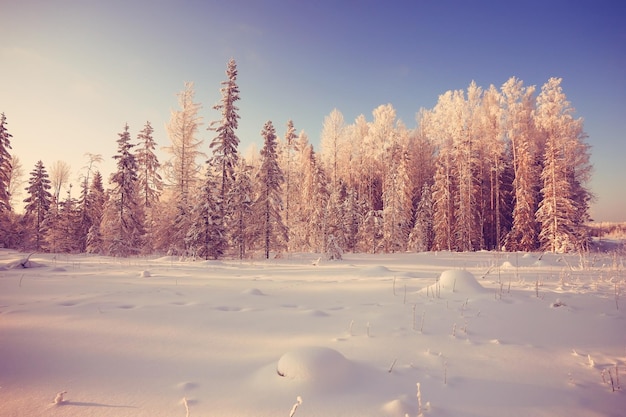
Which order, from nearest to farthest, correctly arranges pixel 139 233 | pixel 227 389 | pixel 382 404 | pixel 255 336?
pixel 382 404 → pixel 227 389 → pixel 255 336 → pixel 139 233

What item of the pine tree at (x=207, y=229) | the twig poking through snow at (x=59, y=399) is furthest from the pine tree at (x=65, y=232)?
the twig poking through snow at (x=59, y=399)

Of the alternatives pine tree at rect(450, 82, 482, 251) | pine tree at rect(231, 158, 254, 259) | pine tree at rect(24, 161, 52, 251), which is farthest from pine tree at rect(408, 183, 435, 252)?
pine tree at rect(24, 161, 52, 251)

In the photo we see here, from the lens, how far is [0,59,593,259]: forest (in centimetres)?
Result: 2042

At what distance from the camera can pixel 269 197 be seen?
20281mm

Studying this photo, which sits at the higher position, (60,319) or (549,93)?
(549,93)

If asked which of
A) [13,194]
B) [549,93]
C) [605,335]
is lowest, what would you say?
[605,335]

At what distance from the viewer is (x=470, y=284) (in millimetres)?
5781

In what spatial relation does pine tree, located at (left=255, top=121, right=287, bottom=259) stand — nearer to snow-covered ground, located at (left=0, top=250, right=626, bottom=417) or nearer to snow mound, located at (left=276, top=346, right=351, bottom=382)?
snow-covered ground, located at (left=0, top=250, right=626, bottom=417)

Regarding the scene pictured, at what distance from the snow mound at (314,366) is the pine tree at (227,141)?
699 inches

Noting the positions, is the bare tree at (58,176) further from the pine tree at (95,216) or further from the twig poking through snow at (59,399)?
the twig poking through snow at (59,399)

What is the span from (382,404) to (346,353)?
3.03ft

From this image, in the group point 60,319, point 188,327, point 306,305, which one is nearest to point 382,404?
point 188,327

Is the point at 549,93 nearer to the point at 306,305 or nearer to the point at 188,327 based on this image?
the point at 306,305

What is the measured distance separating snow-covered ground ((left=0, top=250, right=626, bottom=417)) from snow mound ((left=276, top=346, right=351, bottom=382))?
1cm
